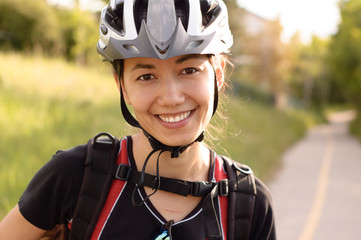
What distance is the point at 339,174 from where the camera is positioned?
438 inches

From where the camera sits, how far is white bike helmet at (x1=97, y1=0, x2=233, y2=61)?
1801 mm

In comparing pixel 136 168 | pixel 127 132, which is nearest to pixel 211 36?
pixel 136 168

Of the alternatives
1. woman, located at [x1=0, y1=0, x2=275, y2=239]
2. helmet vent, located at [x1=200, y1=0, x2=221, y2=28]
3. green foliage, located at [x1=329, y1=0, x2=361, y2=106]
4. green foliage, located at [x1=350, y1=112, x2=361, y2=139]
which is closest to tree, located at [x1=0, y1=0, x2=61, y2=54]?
helmet vent, located at [x1=200, y1=0, x2=221, y2=28]

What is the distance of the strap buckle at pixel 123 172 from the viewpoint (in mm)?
1857

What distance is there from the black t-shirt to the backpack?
0.04m

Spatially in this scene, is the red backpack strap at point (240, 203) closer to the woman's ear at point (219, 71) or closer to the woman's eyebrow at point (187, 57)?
the woman's ear at point (219, 71)

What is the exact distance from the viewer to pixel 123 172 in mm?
1863

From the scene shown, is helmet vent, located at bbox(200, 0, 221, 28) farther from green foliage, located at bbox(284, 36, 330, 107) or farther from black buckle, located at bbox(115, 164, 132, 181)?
green foliage, located at bbox(284, 36, 330, 107)

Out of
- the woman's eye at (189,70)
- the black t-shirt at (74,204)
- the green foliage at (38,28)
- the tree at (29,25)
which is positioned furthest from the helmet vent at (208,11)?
the tree at (29,25)

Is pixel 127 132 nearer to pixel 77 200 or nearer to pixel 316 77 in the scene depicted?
pixel 77 200

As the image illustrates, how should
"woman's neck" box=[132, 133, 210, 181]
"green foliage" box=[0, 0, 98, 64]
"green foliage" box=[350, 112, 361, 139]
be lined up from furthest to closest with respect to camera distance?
"green foliage" box=[350, 112, 361, 139] < "green foliage" box=[0, 0, 98, 64] < "woman's neck" box=[132, 133, 210, 181]

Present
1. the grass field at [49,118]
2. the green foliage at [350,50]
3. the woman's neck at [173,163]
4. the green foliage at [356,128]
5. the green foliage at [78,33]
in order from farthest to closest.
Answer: the green foliage at [356,128], the green foliage at [350,50], the green foliage at [78,33], the grass field at [49,118], the woman's neck at [173,163]

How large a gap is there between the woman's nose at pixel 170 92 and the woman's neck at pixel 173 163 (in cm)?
32

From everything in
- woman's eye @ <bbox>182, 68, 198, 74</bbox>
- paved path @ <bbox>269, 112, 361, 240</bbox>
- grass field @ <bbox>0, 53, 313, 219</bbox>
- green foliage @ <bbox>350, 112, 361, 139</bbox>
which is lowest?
green foliage @ <bbox>350, 112, 361, 139</bbox>
